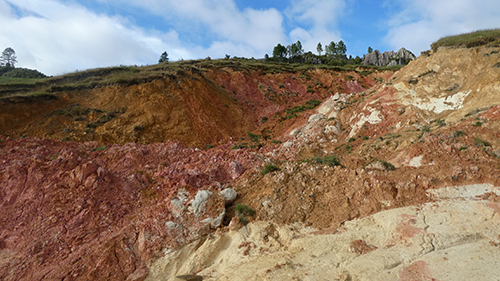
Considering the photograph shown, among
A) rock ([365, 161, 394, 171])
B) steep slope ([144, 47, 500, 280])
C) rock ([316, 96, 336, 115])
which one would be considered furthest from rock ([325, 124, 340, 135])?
rock ([365, 161, 394, 171])

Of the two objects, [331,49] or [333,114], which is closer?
[333,114]

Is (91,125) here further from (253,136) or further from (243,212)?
(243,212)

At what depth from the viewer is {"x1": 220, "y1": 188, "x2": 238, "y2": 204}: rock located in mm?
9672

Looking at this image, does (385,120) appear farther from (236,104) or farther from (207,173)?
(236,104)

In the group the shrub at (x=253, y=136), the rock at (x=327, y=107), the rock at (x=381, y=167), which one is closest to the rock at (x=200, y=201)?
the rock at (x=381, y=167)

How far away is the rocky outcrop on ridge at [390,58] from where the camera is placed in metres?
57.6

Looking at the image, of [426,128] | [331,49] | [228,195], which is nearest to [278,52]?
[331,49]

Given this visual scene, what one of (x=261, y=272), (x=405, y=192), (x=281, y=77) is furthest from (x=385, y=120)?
(x=281, y=77)

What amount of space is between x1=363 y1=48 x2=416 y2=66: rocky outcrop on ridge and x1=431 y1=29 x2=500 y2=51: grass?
4237 cm

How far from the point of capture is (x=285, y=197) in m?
9.38

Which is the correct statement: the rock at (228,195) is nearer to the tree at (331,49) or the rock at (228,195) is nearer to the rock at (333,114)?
the rock at (333,114)

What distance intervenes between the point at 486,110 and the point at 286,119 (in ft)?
49.0

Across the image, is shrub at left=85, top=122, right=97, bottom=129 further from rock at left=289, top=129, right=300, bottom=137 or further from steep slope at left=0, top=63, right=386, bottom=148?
rock at left=289, top=129, right=300, bottom=137

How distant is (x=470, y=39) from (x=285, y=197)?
1787cm
